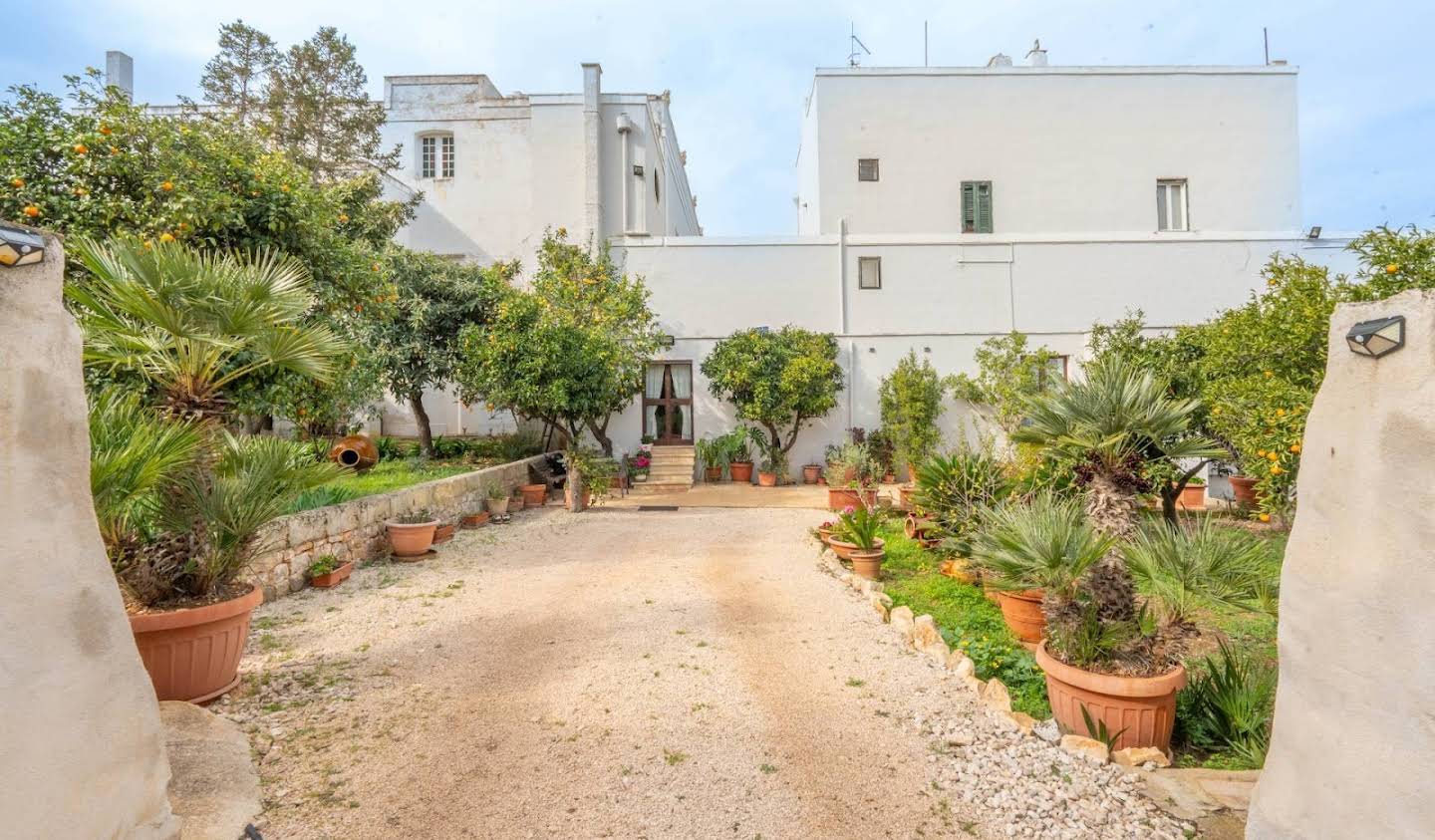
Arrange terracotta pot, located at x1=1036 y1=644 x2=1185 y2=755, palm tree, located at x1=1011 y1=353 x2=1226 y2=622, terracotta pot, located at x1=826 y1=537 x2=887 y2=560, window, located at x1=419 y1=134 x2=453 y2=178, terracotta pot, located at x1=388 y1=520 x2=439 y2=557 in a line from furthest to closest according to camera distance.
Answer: window, located at x1=419 y1=134 x2=453 y2=178
terracotta pot, located at x1=388 y1=520 x2=439 y2=557
terracotta pot, located at x1=826 y1=537 x2=887 y2=560
palm tree, located at x1=1011 y1=353 x2=1226 y2=622
terracotta pot, located at x1=1036 y1=644 x2=1185 y2=755

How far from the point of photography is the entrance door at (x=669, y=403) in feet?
49.8

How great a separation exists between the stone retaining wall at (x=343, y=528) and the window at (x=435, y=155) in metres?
11.7

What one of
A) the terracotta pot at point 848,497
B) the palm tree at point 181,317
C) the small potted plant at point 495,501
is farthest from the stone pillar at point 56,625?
the terracotta pot at point 848,497

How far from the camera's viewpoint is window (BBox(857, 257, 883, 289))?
14.9 meters

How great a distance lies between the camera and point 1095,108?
16.2 m

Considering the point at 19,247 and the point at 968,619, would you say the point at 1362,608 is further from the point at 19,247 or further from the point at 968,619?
the point at 19,247

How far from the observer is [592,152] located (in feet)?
54.7

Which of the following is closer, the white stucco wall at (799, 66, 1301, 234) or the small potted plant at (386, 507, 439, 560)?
the small potted plant at (386, 507, 439, 560)

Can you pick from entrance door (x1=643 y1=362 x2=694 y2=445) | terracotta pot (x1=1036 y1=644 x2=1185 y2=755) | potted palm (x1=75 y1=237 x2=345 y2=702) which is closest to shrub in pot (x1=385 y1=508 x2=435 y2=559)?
potted palm (x1=75 y1=237 x2=345 y2=702)

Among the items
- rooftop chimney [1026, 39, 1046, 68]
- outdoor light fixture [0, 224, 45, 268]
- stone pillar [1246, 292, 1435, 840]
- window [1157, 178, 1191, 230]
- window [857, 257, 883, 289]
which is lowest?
stone pillar [1246, 292, 1435, 840]

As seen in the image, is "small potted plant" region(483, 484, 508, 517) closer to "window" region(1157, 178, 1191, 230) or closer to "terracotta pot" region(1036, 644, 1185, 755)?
"terracotta pot" region(1036, 644, 1185, 755)

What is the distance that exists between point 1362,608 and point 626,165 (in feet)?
56.5

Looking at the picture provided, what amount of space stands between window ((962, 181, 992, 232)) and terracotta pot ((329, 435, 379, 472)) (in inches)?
552

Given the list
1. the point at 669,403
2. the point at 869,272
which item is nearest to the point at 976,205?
the point at 869,272
